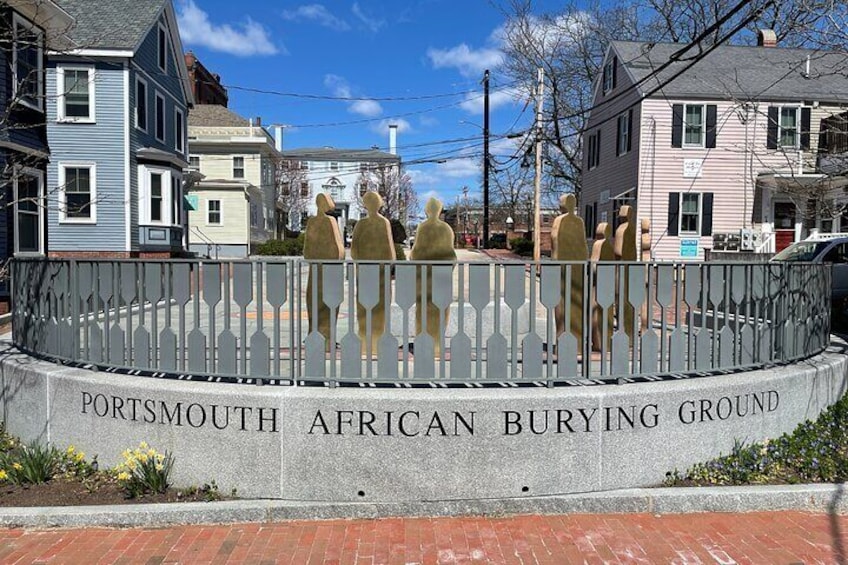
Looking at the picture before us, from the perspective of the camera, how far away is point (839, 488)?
4.61 meters

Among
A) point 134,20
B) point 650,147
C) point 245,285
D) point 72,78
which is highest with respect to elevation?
point 134,20

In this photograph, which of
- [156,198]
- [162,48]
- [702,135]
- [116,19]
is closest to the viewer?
[116,19]

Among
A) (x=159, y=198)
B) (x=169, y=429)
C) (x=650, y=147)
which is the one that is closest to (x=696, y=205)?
(x=650, y=147)

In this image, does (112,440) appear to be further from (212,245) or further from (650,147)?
(212,245)

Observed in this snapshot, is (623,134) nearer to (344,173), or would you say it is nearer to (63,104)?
(63,104)

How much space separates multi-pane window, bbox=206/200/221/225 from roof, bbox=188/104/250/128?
858cm

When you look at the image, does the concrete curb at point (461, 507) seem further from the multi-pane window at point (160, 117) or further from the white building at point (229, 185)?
the white building at point (229, 185)

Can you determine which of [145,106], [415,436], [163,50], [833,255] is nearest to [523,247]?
[163,50]

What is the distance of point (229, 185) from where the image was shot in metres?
38.8

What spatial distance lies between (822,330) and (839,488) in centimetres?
231

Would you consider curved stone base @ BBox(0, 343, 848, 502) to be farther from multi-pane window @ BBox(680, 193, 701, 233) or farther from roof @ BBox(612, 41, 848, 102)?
multi-pane window @ BBox(680, 193, 701, 233)

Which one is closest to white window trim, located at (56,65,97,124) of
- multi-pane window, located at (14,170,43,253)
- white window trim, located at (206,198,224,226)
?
multi-pane window, located at (14,170,43,253)

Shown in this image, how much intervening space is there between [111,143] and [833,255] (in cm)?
2264

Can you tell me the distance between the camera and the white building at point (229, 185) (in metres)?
39.2
